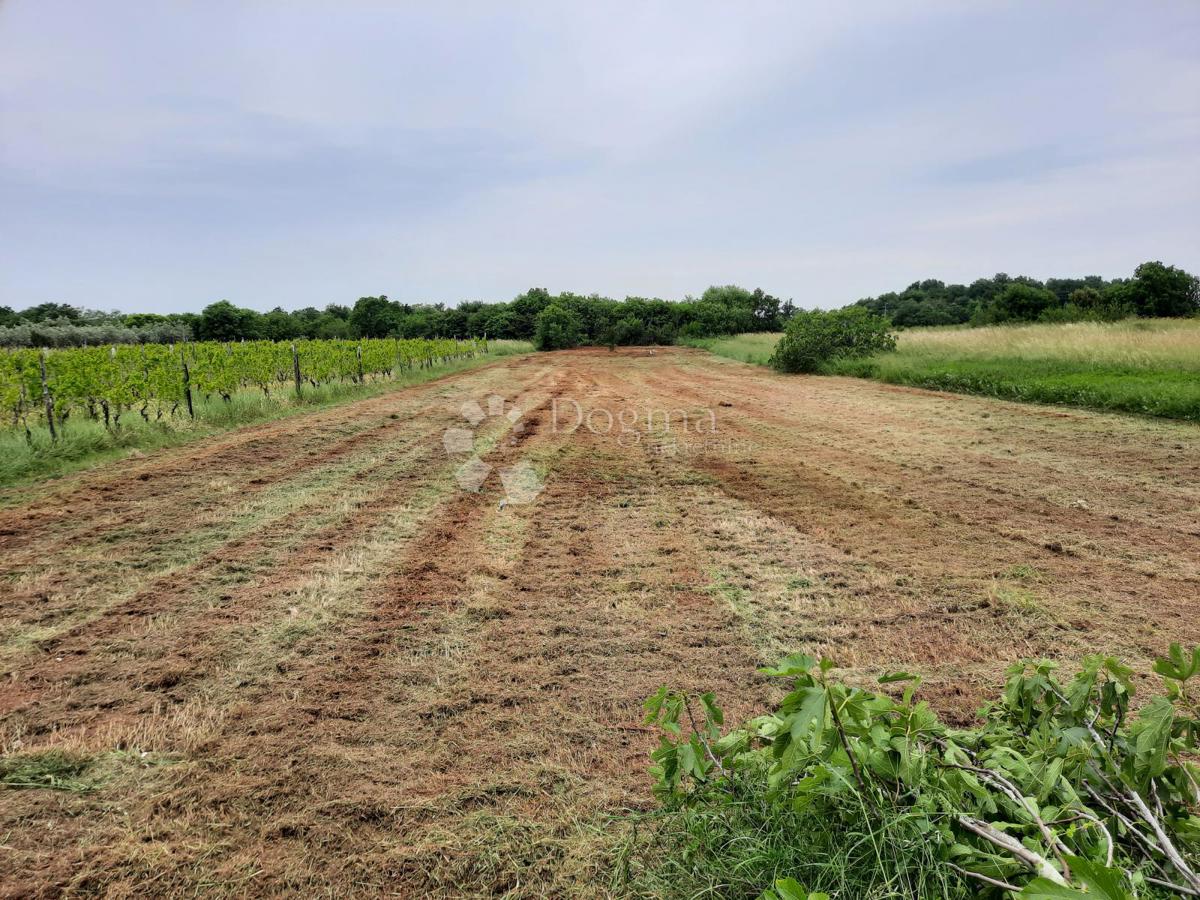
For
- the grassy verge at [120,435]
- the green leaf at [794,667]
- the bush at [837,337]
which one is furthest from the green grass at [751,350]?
the green leaf at [794,667]

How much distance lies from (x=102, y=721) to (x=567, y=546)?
3.01m

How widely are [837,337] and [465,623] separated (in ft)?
70.5

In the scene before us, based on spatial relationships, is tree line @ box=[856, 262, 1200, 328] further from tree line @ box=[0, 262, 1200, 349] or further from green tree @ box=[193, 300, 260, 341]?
green tree @ box=[193, 300, 260, 341]

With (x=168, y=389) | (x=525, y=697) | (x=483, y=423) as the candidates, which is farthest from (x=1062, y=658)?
(x=168, y=389)

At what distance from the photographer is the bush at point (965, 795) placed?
1.15 metres

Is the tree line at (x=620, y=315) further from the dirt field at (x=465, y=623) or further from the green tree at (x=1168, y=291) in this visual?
the dirt field at (x=465, y=623)

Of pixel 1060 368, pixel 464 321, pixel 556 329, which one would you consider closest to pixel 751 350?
pixel 1060 368

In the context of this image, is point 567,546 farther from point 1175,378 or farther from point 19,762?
point 1175,378

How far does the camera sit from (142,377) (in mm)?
10516

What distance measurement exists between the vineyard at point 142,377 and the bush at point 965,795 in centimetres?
1067

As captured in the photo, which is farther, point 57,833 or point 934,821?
point 57,833

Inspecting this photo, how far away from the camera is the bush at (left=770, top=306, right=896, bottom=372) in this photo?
72.3 ft

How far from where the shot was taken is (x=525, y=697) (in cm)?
292

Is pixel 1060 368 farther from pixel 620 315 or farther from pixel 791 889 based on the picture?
pixel 620 315
